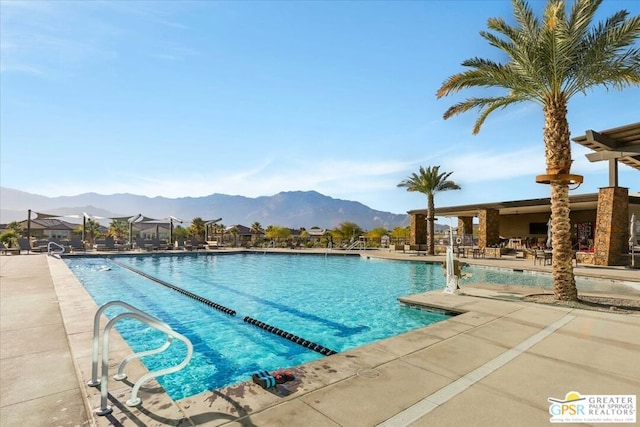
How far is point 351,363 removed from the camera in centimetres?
401

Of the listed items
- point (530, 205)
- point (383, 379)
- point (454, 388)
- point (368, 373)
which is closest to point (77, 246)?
point (368, 373)

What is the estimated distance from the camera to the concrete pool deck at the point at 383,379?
2830mm

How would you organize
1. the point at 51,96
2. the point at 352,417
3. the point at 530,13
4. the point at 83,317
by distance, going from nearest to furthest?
the point at 352,417 < the point at 83,317 < the point at 530,13 < the point at 51,96

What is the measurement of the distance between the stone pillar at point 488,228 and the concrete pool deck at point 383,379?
1826 centimetres

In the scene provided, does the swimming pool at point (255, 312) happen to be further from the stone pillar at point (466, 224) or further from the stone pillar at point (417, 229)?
the stone pillar at point (466, 224)

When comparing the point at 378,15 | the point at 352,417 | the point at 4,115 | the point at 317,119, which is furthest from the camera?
the point at 317,119

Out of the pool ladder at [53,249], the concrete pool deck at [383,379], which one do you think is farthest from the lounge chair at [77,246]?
the concrete pool deck at [383,379]

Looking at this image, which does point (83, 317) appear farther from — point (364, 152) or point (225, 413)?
point (364, 152)

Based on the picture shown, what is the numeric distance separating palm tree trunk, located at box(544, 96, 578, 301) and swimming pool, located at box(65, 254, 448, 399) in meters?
3.30

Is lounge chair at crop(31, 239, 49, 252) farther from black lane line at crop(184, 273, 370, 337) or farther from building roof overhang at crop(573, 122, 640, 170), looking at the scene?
building roof overhang at crop(573, 122, 640, 170)

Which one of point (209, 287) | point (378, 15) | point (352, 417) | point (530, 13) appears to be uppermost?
point (378, 15)

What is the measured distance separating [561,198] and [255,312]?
809 centimetres

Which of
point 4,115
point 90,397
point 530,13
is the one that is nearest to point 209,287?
point 90,397

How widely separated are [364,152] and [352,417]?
22.7m
